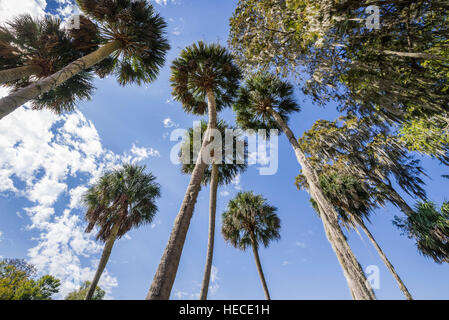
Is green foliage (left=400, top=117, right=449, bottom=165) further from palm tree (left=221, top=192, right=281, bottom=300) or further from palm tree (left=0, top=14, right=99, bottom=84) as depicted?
palm tree (left=0, top=14, right=99, bottom=84)

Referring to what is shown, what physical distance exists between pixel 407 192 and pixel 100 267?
14838 mm

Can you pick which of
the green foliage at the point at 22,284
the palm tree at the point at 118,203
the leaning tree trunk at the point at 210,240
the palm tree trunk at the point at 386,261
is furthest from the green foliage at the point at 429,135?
the green foliage at the point at 22,284

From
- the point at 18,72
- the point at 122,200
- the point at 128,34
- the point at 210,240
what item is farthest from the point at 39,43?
the point at 210,240

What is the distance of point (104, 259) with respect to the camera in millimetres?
6430

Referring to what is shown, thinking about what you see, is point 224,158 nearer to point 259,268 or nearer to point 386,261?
point 259,268

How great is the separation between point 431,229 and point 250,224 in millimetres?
8123

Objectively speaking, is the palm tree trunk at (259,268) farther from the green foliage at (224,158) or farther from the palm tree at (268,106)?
the palm tree at (268,106)

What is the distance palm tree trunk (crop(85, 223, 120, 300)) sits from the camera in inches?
236

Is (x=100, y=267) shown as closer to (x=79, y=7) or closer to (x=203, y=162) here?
(x=203, y=162)

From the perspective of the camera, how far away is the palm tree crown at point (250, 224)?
950cm

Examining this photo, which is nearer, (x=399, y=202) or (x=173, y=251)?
(x=173, y=251)

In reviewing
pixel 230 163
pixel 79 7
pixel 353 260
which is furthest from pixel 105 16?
pixel 353 260

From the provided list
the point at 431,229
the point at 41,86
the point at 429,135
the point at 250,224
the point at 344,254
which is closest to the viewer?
the point at 344,254
